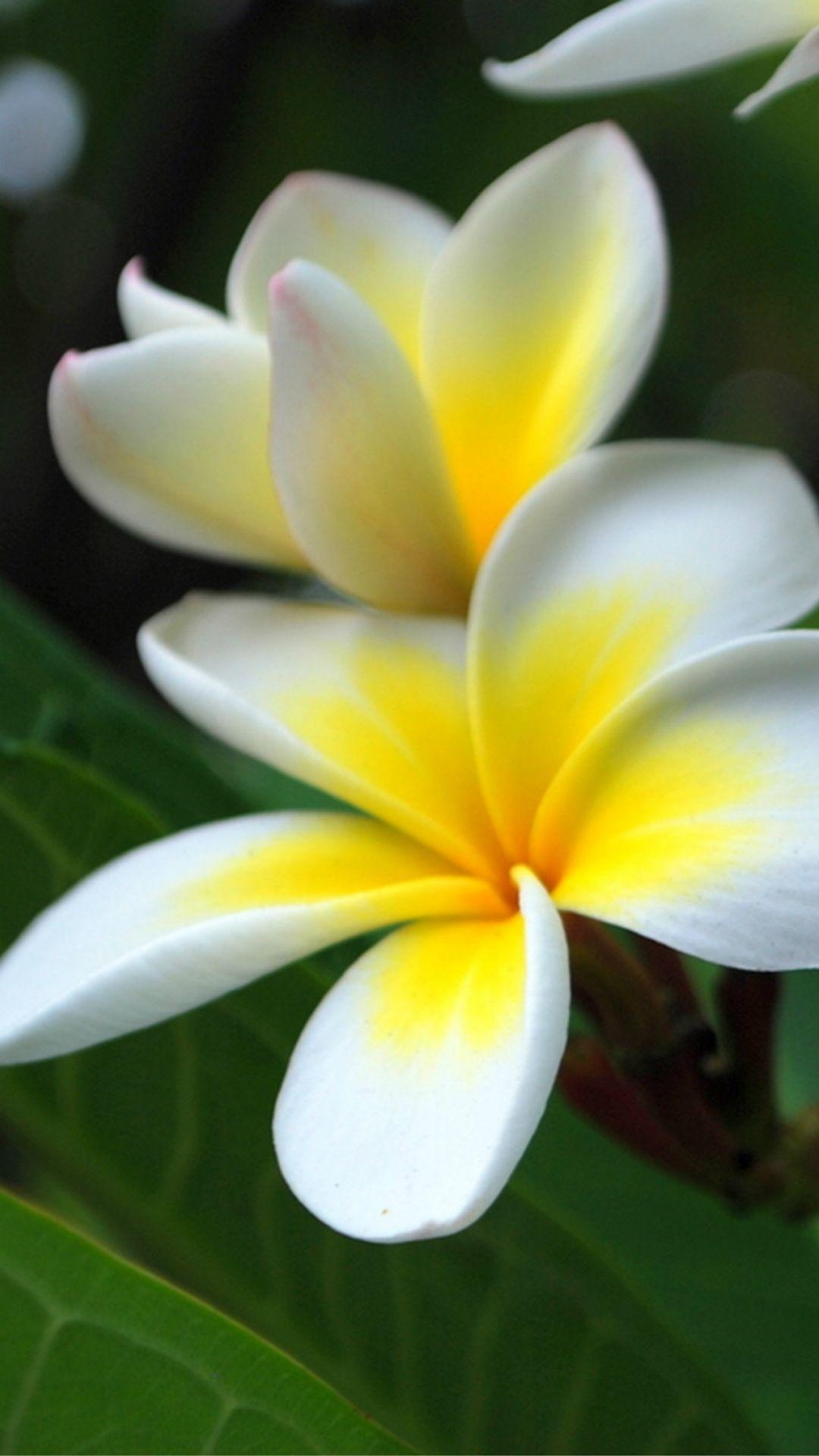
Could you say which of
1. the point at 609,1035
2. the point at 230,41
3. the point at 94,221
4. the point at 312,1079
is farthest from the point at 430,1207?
the point at 94,221

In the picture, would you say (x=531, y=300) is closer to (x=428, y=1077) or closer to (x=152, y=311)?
(x=152, y=311)

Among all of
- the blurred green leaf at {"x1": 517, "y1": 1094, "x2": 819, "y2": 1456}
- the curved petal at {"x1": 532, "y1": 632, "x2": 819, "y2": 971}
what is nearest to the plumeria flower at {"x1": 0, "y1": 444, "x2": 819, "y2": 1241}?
the curved petal at {"x1": 532, "y1": 632, "x2": 819, "y2": 971}

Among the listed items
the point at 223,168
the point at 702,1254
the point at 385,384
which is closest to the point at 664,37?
the point at 385,384

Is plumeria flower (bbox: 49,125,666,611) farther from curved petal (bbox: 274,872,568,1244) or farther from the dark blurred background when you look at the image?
the dark blurred background

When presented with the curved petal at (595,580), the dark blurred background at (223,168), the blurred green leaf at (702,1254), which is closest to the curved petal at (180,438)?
the curved petal at (595,580)

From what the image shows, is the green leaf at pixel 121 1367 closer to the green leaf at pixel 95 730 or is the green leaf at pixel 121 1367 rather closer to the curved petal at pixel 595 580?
the curved petal at pixel 595 580

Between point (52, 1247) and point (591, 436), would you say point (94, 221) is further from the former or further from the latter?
point (52, 1247)
